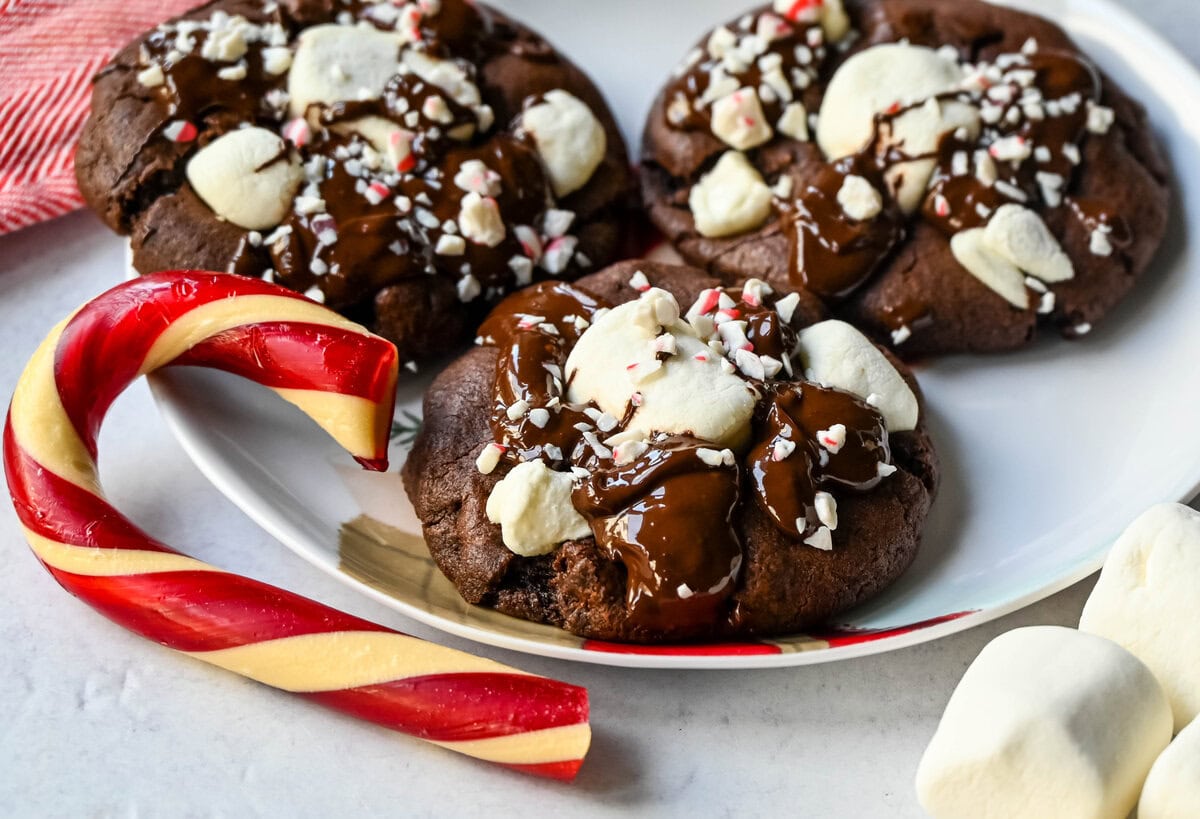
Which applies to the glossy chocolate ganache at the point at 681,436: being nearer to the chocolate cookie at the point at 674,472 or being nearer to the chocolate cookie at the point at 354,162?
the chocolate cookie at the point at 674,472

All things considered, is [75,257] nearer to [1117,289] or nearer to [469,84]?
[469,84]

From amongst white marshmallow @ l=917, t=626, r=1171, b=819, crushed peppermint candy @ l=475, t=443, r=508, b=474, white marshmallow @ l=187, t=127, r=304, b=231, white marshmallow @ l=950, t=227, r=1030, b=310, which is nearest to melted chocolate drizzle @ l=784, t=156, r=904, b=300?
white marshmallow @ l=950, t=227, r=1030, b=310

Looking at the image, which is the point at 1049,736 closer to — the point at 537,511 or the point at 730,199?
the point at 537,511

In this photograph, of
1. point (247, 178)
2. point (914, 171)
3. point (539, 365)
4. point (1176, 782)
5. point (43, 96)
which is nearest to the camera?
point (1176, 782)

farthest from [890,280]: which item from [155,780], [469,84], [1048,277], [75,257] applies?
[75,257]

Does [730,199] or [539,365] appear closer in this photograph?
[539,365]

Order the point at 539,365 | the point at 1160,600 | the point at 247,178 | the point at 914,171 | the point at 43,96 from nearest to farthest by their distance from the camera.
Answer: the point at 1160,600 < the point at 539,365 < the point at 247,178 < the point at 914,171 < the point at 43,96

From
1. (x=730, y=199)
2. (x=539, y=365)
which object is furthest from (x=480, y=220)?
(x=730, y=199)

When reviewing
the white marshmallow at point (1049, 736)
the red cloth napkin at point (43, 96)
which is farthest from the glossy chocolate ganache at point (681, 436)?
the red cloth napkin at point (43, 96)
